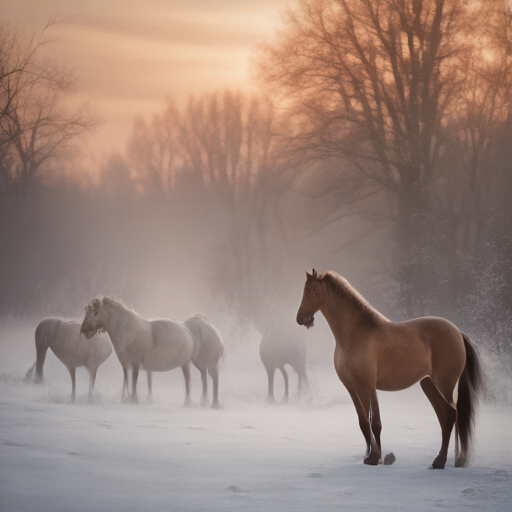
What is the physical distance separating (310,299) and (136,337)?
2.76m

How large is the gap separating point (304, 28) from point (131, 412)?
5.97m

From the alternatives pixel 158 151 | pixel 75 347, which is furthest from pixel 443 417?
pixel 158 151

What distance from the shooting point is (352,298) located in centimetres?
405

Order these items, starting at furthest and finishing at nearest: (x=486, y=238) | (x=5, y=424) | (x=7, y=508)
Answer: (x=486, y=238) → (x=5, y=424) → (x=7, y=508)

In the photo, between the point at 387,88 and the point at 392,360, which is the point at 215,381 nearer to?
the point at 392,360

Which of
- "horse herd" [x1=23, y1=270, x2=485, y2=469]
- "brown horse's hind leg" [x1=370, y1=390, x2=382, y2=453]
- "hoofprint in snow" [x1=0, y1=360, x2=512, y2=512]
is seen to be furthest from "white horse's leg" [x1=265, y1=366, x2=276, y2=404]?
"brown horse's hind leg" [x1=370, y1=390, x2=382, y2=453]

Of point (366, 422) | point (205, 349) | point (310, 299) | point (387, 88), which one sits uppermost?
point (387, 88)

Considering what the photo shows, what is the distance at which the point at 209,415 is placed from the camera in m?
6.36

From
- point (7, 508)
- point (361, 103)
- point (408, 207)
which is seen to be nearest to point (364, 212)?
point (408, 207)

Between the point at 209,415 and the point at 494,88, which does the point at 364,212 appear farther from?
the point at 209,415

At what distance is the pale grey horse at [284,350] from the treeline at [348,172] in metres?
1.82

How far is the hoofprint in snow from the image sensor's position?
350 centimetres

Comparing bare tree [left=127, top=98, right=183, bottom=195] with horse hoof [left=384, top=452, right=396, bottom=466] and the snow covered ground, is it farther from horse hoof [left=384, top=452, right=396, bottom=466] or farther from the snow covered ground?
horse hoof [left=384, top=452, right=396, bottom=466]

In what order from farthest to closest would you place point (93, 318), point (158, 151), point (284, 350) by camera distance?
1. point (158, 151)
2. point (284, 350)
3. point (93, 318)
